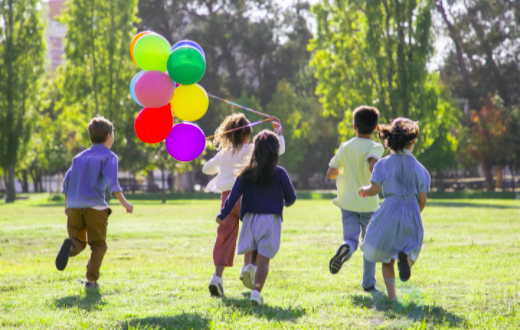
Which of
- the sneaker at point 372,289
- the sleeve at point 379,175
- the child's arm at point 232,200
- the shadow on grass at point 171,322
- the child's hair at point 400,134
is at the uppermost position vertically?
the child's hair at point 400,134

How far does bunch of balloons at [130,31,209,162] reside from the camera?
19.2ft

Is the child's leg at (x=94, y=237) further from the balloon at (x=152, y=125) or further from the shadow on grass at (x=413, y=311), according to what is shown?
the shadow on grass at (x=413, y=311)

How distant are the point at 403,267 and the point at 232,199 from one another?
1543 millimetres

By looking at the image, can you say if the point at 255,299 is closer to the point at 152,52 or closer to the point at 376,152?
the point at 376,152

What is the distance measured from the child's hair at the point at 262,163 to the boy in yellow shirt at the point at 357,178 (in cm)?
80

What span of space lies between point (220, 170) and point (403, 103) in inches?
826

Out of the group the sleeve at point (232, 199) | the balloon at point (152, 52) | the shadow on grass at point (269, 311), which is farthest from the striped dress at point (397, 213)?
the balloon at point (152, 52)

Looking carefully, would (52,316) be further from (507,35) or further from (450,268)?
(507,35)

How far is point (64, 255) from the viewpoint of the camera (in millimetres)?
5340

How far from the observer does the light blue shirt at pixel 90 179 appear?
17.9 feet

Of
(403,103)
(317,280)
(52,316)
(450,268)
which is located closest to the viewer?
(52,316)

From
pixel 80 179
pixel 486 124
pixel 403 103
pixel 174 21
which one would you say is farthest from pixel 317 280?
pixel 174 21

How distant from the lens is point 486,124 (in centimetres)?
3466

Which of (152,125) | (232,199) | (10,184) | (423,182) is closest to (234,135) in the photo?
(152,125)
